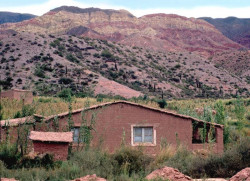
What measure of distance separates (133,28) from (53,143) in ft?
448

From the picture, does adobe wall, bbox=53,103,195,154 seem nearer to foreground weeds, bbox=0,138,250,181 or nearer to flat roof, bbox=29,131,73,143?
flat roof, bbox=29,131,73,143

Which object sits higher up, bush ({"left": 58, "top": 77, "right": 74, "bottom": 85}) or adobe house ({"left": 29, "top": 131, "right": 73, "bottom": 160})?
bush ({"left": 58, "top": 77, "right": 74, "bottom": 85})

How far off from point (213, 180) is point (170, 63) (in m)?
78.8

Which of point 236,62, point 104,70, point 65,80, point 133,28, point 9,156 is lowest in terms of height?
point 9,156

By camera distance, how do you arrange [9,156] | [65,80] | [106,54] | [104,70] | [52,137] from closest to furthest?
[9,156], [52,137], [65,80], [104,70], [106,54]

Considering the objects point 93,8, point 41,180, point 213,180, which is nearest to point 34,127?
point 41,180

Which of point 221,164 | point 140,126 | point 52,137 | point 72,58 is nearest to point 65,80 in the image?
point 72,58

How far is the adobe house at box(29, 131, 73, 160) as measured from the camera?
15.3 metres

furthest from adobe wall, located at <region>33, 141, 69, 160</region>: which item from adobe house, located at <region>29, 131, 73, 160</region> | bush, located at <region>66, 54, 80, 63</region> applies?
bush, located at <region>66, 54, 80, 63</region>

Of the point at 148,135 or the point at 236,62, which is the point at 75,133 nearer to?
the point at 148,135

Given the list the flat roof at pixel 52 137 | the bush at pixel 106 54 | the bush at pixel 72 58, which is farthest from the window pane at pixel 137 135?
the bush at pixel 106 54

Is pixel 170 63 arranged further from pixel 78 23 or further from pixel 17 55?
pixel 78 23

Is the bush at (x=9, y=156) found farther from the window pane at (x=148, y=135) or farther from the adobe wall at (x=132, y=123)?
the window pane at (x=148, y=135)

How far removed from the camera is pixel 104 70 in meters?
75.6
